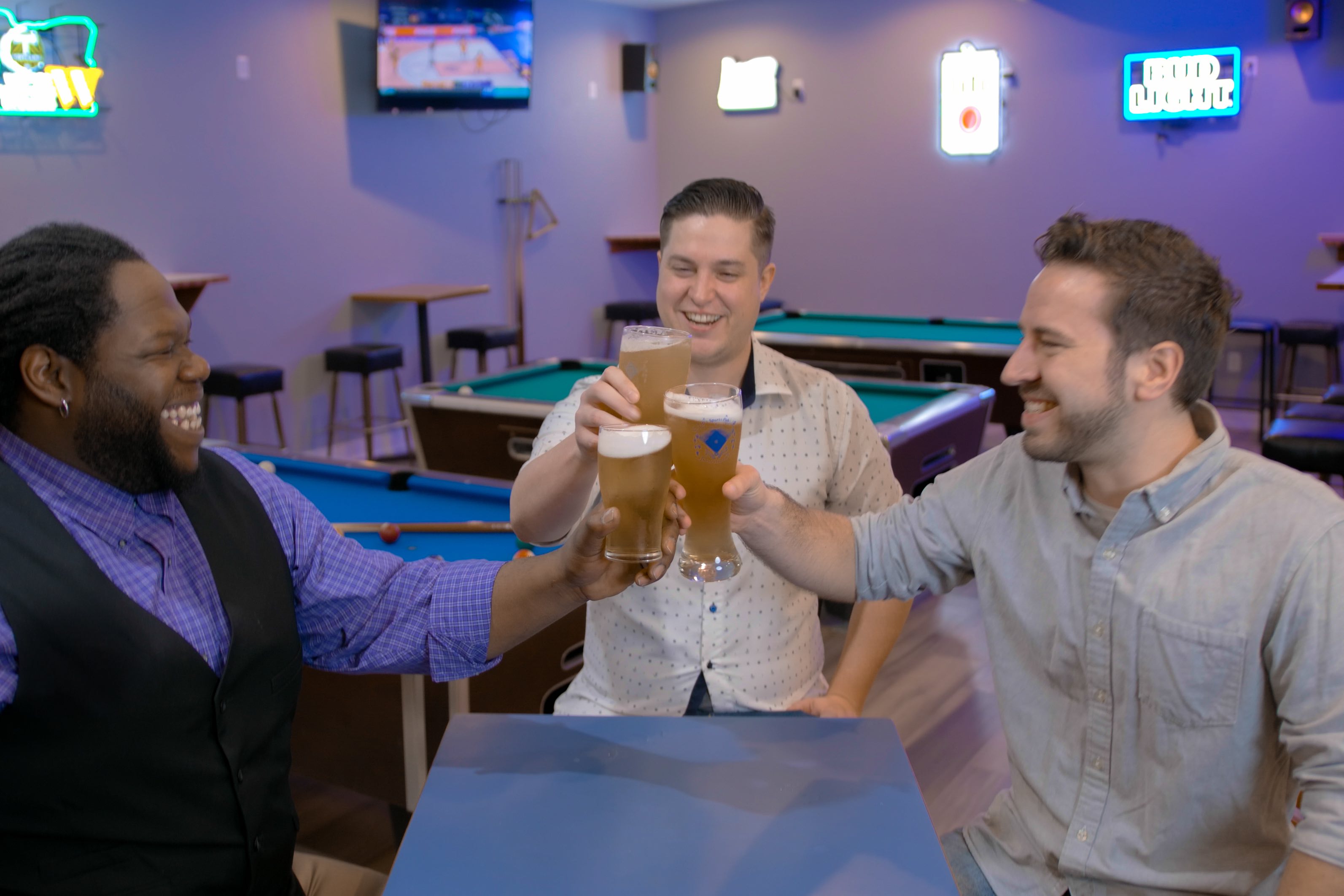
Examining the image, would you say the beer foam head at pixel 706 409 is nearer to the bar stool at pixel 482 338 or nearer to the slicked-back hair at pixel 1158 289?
the slicked-back hair at pixel 1158 289

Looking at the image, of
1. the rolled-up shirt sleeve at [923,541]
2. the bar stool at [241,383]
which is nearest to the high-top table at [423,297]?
the bar stool at [241,383]

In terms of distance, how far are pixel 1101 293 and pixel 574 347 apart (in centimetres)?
760

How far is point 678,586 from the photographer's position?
1.94 meters

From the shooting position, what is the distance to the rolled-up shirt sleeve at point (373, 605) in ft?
5.19

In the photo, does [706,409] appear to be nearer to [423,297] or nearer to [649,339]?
[649,339]

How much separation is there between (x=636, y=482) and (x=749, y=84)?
27.2 ft

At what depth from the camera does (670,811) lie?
4.25 ft

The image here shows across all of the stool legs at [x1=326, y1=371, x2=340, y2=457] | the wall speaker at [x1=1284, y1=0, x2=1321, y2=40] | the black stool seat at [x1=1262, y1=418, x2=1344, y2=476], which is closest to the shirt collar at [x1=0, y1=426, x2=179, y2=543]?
the black stool seat at [x1=1262, y1=418, x2=1344, y2=476]

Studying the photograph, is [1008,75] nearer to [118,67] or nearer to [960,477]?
[118,67]

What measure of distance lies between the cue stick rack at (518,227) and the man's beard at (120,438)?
6733mm

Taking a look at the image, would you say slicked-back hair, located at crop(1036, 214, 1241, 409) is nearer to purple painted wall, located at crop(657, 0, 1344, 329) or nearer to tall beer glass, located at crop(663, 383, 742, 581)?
tall beer glass, located at crop(663, 383, 742, 581)

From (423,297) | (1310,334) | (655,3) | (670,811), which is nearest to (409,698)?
(670,811)

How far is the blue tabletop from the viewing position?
1164 millimetres

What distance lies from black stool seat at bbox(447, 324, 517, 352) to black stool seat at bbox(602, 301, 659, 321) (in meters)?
1.53
